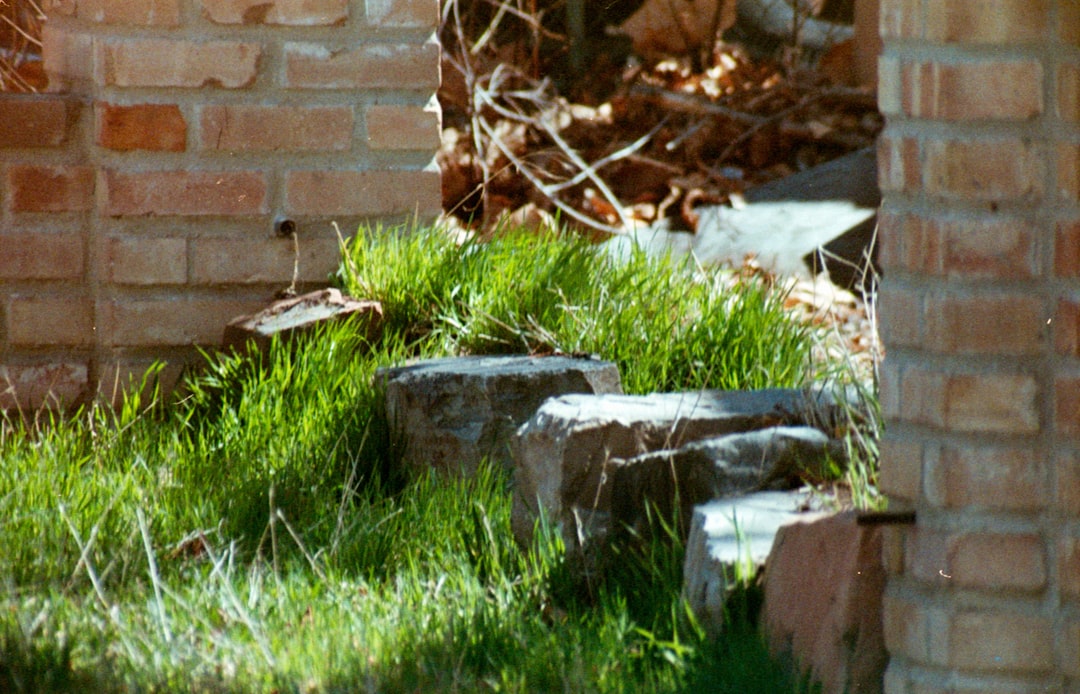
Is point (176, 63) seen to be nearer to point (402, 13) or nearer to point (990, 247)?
point (402, 13)

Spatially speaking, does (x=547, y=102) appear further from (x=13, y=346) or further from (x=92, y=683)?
(x=92, y=683)

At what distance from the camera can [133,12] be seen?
2.81 metres

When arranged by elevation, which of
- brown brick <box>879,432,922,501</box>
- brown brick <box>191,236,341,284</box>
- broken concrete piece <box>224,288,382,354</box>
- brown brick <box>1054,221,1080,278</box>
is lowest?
brown brick <box>879,432,922,501</box>

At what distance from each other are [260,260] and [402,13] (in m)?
0.60

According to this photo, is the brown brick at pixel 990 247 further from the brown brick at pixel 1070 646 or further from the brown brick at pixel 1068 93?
the brown brick at pixel 1070 646

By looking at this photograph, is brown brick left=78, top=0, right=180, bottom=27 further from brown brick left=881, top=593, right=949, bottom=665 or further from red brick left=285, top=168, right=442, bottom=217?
brown brick left=881, top=593, right=949, bottom=665

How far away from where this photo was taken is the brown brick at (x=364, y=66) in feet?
9.41

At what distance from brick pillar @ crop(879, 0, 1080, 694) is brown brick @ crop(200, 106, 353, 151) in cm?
162

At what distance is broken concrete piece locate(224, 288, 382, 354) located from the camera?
2736 mm

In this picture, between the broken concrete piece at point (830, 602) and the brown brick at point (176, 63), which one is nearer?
the broken concrete piece at point (830, 602)

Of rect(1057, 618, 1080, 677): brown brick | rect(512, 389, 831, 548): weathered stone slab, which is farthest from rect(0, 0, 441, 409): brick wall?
rect(1057, 618, 1080, 677): brown brick

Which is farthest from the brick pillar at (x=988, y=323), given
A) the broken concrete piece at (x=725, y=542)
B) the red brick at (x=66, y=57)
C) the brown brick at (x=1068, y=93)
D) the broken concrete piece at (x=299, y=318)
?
the red brick at (x=66, y=57)

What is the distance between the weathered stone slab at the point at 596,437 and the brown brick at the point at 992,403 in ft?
2.24

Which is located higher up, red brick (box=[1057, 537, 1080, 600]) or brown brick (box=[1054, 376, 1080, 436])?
brown brick (box=[1054, 376, 1080, 436])
